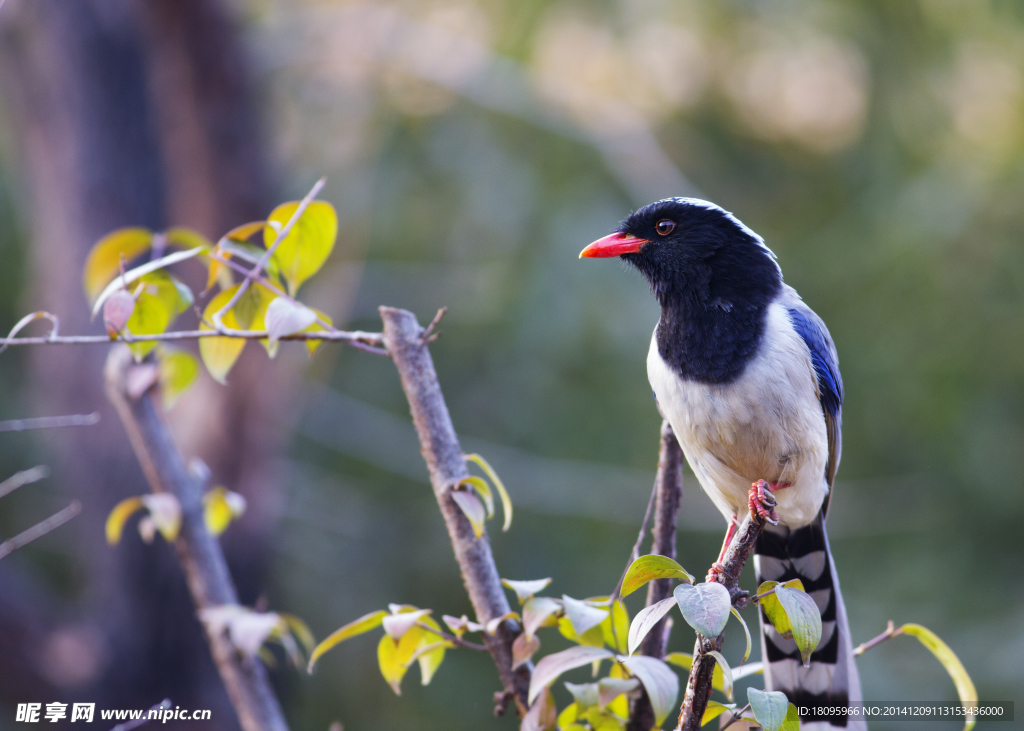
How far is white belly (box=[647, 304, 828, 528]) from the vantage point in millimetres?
1969

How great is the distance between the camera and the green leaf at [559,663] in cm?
128

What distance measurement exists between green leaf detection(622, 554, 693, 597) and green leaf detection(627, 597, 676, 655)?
0.04m

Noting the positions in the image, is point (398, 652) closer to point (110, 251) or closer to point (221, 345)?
point (221, 345)

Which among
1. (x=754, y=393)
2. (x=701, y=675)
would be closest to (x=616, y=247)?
(x=754, y=393)

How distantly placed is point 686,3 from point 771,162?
5.35 feet

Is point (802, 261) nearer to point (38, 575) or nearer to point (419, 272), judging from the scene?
point (419, 272)

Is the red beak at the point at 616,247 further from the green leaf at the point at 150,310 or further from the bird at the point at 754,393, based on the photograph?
the green leaf at the point at 150,310

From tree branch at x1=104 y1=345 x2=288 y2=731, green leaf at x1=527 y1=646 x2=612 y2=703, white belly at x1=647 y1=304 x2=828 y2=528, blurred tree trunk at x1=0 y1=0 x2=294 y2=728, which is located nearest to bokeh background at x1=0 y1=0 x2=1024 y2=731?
blurred tree trunk at x1=0 y1=0 x2=294 y2=728

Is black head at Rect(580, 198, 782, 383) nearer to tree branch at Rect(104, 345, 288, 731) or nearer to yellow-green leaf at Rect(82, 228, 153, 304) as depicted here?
yellow-green leaf at Rect(82, 228, 153, 304)

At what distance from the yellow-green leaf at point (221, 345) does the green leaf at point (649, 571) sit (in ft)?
2.78

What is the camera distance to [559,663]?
51.7 inches

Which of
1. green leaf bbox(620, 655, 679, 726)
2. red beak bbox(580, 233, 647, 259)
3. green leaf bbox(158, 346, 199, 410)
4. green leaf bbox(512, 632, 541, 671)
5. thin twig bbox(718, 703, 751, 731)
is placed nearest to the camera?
green leaf bbox(620, 655, 679, 726)

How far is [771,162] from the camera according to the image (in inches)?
300

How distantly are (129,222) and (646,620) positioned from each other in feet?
14.5
